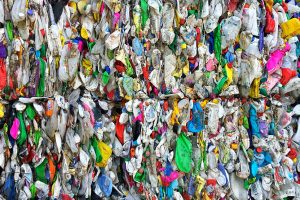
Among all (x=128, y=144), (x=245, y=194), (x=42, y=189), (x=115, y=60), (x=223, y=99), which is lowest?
(x=245, y=194)

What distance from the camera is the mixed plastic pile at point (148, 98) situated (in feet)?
5.26

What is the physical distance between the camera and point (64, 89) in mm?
1672

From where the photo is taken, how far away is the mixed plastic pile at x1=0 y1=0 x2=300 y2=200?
1.60m

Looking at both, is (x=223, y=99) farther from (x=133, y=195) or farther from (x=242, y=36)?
(x=133, y=195)

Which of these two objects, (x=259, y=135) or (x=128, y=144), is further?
(x=259, y=135)

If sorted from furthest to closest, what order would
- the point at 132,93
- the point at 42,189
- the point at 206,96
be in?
the point at 206,96, the point at 132,93, the point at 42,189

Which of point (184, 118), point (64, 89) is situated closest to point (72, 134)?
point (64, 89)

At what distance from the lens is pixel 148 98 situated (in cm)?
178

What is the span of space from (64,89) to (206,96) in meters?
→ 0.54

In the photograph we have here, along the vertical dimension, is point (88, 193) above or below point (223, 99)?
below

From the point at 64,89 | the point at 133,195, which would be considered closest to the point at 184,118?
the point at 133,195

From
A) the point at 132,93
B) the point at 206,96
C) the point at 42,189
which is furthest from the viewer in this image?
the point at 206,96

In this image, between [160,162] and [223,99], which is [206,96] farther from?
[160,162]

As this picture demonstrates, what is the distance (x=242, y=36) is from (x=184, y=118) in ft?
1.30
